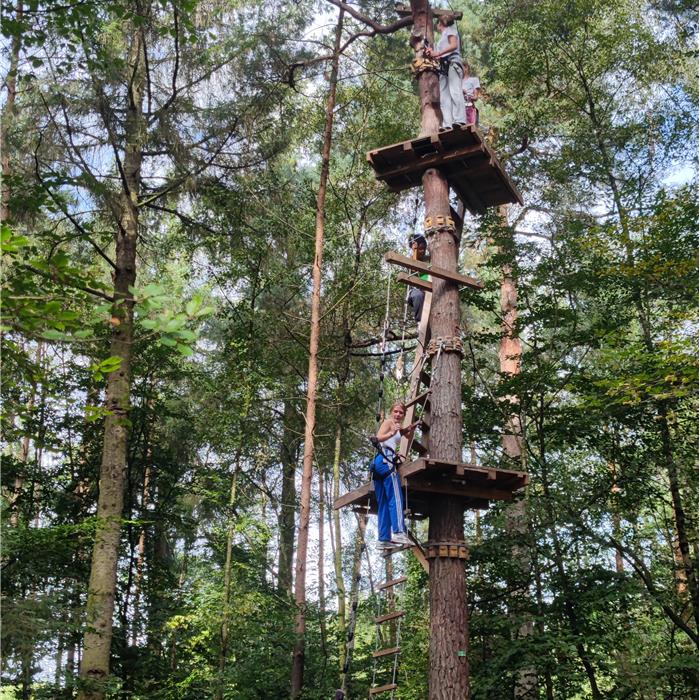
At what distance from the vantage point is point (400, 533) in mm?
5445

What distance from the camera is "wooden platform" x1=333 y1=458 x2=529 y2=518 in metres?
5.29

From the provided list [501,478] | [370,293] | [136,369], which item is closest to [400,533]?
[501,478]

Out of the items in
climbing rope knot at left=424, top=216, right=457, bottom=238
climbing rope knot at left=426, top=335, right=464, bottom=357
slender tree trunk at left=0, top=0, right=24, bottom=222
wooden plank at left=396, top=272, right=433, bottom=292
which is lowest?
climbing rope knot at left=426, top=335, right=464, bottom=357

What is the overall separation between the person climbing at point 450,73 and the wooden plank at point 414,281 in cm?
164

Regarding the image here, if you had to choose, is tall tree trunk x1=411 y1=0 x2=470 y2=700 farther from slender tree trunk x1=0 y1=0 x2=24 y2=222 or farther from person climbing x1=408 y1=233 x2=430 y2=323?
slender tree trunk x1=0 y1=0 x2=24 y2=222

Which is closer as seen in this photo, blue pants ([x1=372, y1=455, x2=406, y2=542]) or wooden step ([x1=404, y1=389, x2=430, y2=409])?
blue pants ([x1=372, y1=455, x2=406, y2=542])

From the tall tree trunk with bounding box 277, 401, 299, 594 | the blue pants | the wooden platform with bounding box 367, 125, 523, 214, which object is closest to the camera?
the blue pants

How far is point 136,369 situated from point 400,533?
22.6 feet

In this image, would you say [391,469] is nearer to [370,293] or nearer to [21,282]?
[21,282]

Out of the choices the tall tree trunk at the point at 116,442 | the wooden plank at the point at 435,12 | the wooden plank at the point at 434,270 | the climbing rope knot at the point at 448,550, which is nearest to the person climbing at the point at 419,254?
the wooden plank at the point at 434,270

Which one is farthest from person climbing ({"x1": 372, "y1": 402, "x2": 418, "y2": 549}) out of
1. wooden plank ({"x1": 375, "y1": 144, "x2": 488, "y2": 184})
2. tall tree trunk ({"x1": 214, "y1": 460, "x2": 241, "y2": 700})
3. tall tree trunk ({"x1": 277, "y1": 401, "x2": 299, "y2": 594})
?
tall tree trunk ({"x1": 277, "y1": 401, "x2": 299, "y2": 594})

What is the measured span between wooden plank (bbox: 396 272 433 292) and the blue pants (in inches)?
67.9

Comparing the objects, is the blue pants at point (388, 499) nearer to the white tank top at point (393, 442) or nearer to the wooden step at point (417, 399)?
the white tank top at point (393, 442)

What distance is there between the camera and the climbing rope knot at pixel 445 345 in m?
6.15
